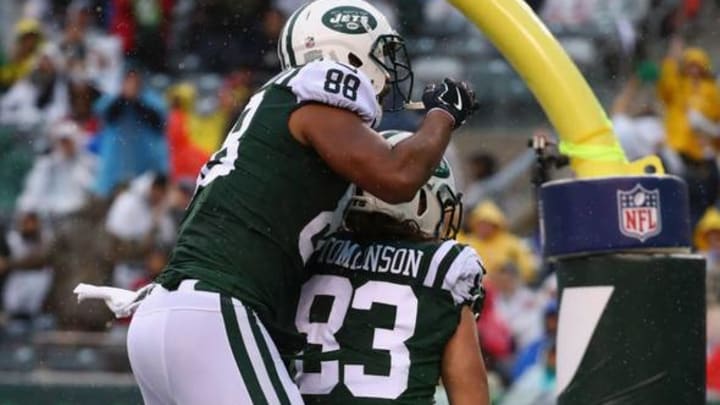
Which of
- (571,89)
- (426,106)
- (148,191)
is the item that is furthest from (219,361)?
(148,191)

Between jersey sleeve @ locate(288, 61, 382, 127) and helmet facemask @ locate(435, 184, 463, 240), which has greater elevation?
jersey sleeve @ locate(288, 61, 382, 127)

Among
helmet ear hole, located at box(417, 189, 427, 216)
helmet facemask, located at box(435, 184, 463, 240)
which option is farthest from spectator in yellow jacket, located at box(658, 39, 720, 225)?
helmet ear hole, located at box(417, 189, 427, 216)

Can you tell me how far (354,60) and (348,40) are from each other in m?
0.06

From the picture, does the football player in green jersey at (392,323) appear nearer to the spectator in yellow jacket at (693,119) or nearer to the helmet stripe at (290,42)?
the helmet stripe at (290,42)

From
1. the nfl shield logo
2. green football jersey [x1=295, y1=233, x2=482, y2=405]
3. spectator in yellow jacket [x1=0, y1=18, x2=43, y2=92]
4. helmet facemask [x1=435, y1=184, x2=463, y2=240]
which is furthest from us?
spectator in yellow jacket [x1=0, y1=18, x2=43, y2=92]

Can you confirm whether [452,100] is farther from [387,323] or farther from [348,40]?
[387,323]

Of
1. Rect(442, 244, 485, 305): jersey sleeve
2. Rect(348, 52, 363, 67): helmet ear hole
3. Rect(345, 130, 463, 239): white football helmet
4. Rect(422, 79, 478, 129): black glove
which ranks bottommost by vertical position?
Rect(442, 244, 485, 305): jersey sleeve

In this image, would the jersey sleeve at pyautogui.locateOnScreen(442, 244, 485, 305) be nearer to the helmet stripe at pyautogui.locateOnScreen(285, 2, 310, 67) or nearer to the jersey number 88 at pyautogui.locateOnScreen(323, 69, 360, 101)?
the jersey number 88 at pyautogui.locateOnScreen(323, 69, 360, 101)

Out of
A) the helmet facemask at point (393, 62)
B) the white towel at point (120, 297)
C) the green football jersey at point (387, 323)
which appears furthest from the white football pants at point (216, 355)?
the helmet facemask at point (393, 62)

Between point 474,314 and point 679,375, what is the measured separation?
815 mm

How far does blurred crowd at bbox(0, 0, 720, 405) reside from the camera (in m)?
10.8

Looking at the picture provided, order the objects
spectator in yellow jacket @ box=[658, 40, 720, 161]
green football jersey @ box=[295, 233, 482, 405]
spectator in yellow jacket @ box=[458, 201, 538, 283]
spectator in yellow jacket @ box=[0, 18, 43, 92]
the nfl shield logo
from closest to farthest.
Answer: green football jersey @ box=[295, 233, 482, 405], the nfl shield logo, spectator in yellow jacket @ box=[458, 201, 538, 283], spectator in yellow jacket @ box=[658, 40, 720, 161], spectator in yellow jacket @ box=[0, 18, 43, 92]

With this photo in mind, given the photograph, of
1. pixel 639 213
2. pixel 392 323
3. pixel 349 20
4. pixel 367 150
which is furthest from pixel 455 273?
pixel 639 213

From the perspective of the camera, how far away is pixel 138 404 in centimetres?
885
